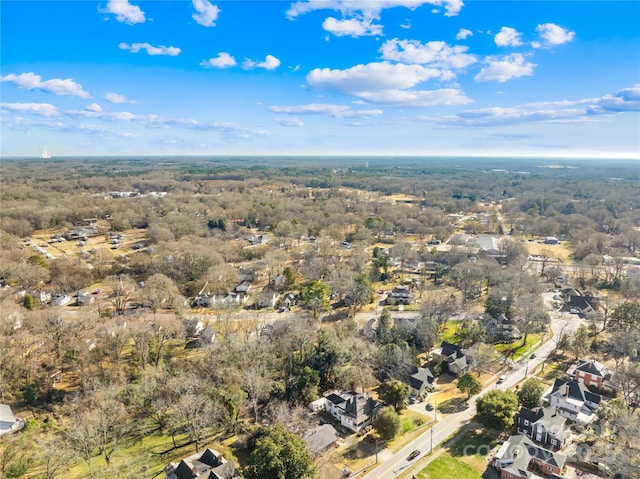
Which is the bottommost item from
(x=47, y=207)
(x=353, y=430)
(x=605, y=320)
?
(x=353, y=430)

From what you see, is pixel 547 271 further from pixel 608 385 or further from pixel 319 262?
pixel 319 262

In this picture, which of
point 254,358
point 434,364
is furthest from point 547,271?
point 254,358

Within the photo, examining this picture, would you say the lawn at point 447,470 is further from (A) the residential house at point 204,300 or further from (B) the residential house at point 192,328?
(A) the residential house at point 204,300

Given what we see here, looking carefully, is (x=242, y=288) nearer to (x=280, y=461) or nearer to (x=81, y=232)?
(x=280, y=461)

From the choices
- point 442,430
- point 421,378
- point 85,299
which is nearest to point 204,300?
point 85,299

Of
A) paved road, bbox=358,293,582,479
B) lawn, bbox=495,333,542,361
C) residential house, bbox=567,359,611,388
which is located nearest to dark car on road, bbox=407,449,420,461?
paved road, bbox=358,293,582,479

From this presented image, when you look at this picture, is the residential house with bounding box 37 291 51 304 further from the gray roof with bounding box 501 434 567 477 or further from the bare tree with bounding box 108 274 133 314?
the gray roof with bounding box 501 434 567 477

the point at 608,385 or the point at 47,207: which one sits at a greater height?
the point at 47,207
